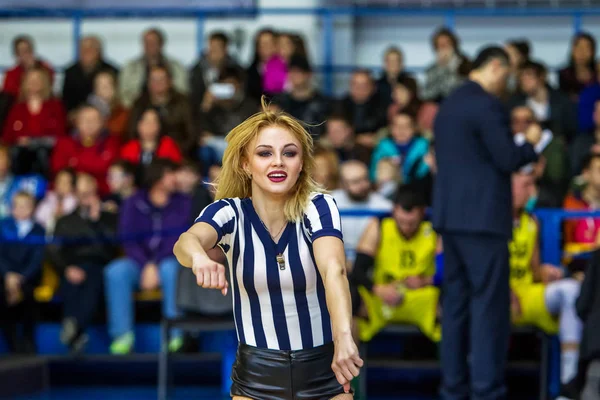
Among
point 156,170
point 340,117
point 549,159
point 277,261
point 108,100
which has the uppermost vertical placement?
point 108,100

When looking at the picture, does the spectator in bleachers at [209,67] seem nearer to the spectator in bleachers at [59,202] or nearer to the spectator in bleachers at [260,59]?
the spectator in bleachers at [260,59]

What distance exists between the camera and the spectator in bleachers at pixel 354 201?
28.7ft

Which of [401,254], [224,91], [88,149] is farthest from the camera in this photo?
[224,91]

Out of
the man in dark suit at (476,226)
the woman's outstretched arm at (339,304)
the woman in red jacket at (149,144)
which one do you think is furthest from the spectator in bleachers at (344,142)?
the woman's outstretched arm at (339,304)

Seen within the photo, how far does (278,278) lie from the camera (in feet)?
13.2

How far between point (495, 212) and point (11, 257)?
4.31 meters

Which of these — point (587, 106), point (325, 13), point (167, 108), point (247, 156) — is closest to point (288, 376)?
point (247, 156)

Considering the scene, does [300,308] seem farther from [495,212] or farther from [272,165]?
[495,212]

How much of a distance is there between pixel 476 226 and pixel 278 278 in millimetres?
3083

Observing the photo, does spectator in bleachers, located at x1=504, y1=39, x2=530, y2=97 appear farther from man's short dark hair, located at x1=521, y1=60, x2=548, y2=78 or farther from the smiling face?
the smiling face

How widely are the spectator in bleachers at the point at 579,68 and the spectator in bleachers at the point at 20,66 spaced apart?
542 cm

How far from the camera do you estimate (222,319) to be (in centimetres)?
848

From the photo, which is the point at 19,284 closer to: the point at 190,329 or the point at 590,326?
the point at 190,329

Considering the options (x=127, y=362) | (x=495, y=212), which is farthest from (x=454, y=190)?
(x=127, y=362)
